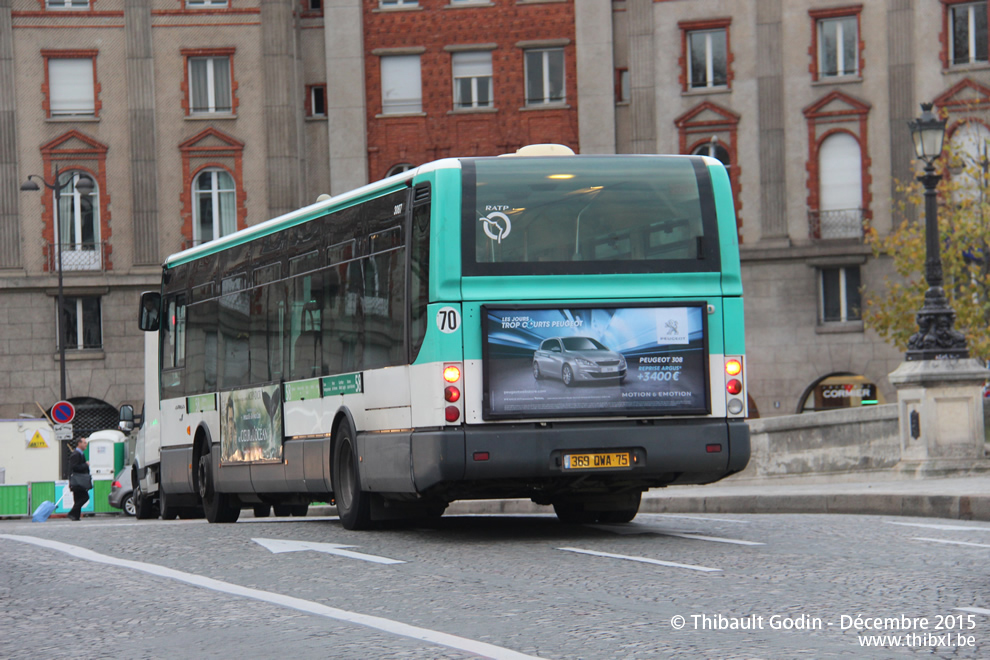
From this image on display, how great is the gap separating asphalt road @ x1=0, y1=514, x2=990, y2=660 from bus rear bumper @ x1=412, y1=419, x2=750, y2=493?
544mm

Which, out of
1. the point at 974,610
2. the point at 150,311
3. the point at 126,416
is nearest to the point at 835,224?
the point at 126,416

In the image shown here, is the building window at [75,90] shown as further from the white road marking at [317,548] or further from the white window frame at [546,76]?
the white road marking at [317,548]

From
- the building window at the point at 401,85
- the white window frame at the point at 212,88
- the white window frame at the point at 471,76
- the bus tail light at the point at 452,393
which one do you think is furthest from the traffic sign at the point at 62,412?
the bus tail light at the point at 452,393

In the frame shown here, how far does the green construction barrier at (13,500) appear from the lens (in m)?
36.7

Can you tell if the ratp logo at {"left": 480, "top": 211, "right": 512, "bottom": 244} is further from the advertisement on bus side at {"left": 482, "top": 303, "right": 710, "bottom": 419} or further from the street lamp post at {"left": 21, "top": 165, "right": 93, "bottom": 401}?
the street lamp post at {"left": 21, "top": 165, "right": 93, "bottom": 401}

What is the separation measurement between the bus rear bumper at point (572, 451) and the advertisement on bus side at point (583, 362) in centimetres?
14

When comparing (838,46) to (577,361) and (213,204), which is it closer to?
(213,204)

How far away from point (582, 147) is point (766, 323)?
285 inches

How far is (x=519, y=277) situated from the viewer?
1250cm

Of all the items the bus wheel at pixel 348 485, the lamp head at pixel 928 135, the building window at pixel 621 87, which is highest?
the building window at pixel 621 87

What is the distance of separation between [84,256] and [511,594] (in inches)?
1500

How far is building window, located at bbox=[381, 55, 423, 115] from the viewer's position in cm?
4547

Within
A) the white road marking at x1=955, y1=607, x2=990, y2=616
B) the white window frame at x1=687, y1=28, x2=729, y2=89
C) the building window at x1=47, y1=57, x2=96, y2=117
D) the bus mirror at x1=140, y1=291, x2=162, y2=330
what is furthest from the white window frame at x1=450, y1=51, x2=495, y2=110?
the white road marking at x1=955, y1=607, x2=990, y2=616

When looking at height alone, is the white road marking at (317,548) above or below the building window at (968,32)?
below
